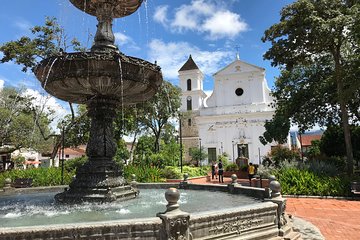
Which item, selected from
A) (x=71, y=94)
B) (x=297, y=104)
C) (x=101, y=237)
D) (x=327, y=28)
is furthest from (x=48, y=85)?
(x=297, y=104)

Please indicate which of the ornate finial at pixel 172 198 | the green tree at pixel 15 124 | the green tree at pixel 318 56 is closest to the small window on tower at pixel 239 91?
the green tree at pixel 318 56

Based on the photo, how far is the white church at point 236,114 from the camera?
150ft

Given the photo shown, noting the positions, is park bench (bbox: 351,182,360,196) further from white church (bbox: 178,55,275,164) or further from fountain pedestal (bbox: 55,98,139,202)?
white church (bbox: 178,55,275,164)

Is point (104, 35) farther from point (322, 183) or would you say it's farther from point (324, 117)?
point (324, 117)

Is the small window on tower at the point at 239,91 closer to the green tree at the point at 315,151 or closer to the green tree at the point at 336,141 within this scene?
the green tree at the point at 315,151

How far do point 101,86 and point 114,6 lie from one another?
9.16 feet

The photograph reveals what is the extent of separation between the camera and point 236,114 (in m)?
47.0

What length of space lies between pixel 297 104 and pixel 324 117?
379 cm

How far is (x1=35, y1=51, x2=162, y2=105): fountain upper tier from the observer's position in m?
6.70

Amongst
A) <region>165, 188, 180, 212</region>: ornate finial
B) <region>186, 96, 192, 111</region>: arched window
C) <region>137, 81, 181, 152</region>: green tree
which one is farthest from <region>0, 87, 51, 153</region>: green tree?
<region>165, 188, 180, 212</region>: ornate finial

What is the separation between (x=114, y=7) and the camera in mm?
8562

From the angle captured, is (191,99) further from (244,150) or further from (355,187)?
(355,187)

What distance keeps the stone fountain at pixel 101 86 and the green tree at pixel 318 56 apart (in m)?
11.8

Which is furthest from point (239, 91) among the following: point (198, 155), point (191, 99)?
point (198, 155)
